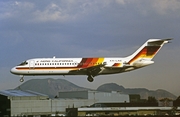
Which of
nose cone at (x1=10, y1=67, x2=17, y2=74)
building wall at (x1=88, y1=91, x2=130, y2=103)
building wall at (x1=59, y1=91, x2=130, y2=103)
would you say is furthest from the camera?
building wall at (x1=88, y1=91, x2=130, y2=103)

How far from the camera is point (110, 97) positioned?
14838 centimetres

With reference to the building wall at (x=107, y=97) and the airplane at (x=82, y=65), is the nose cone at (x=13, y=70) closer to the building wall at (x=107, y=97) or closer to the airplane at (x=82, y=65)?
the airplane at (x=82, y=65)

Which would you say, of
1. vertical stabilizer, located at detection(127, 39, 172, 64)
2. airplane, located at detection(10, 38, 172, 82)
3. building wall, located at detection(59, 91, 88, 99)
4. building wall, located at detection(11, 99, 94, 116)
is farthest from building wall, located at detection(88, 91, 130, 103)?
airplane, located at detection(10, 38, 172, 82)

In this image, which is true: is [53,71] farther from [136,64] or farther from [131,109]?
[131,109]

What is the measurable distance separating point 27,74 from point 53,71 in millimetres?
5986

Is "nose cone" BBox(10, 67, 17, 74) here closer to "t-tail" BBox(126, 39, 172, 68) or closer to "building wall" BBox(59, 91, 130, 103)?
"t-tail" BBox(126, 39, 172, 68)

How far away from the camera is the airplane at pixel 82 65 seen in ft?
304

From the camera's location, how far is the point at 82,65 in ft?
307

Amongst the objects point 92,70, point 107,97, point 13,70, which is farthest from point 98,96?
point 13,70

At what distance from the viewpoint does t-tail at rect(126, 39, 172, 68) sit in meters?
96.0

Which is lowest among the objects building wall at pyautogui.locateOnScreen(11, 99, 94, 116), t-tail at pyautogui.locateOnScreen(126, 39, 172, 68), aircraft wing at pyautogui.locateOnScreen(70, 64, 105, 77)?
building wall at pyautogui.locateOnScreen(11, 99, 94, 116)

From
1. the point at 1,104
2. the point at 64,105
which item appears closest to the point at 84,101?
the point at 64,105

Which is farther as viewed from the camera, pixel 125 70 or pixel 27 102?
pixel 27 102

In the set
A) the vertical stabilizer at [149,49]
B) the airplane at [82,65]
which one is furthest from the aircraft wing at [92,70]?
the vertical stabilizer at [149,49]
